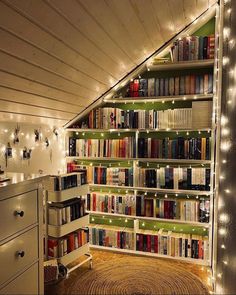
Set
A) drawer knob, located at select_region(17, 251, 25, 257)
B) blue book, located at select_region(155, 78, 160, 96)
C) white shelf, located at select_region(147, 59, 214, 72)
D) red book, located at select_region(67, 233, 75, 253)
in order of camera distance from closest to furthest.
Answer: drawer knob, located at select_region(17, 251, 25, 257), red book, located at select_region(67, 233, 75, 253), white shelf, located at select_region(147, 59, 214, 72), blue book, located at select_region(155, 78, 160, 96)

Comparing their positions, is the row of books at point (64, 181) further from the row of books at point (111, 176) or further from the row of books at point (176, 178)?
the row of books at point (176, 178)

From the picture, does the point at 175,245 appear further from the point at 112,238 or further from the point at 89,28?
the point at 89,28

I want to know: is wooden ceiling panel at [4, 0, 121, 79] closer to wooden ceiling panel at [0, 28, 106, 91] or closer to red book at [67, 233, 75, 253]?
wooden ceiling panel at [0, 28, 106, 91]

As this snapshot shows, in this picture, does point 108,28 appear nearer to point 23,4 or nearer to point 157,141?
point 23,4

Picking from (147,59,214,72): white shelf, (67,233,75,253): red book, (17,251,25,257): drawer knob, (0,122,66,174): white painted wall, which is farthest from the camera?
(147,59,214,72): white shelf

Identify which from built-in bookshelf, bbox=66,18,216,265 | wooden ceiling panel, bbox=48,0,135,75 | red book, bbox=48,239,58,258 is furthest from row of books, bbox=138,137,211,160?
red book, bbox=48,239,58,258

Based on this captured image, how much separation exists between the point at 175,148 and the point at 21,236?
6.28 ft

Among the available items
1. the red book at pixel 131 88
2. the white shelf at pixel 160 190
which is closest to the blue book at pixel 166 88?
the red book at pixel 131 88

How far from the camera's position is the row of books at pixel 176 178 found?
2.88 meters

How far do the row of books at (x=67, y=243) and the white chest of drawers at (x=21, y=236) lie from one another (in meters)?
0.63

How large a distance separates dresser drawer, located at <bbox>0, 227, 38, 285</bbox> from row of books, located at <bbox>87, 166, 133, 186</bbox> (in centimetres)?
155

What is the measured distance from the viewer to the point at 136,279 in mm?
Result: 2594

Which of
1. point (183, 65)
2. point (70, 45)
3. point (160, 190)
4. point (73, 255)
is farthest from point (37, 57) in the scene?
point (160, 190)

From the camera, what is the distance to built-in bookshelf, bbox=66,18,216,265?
114 inches
